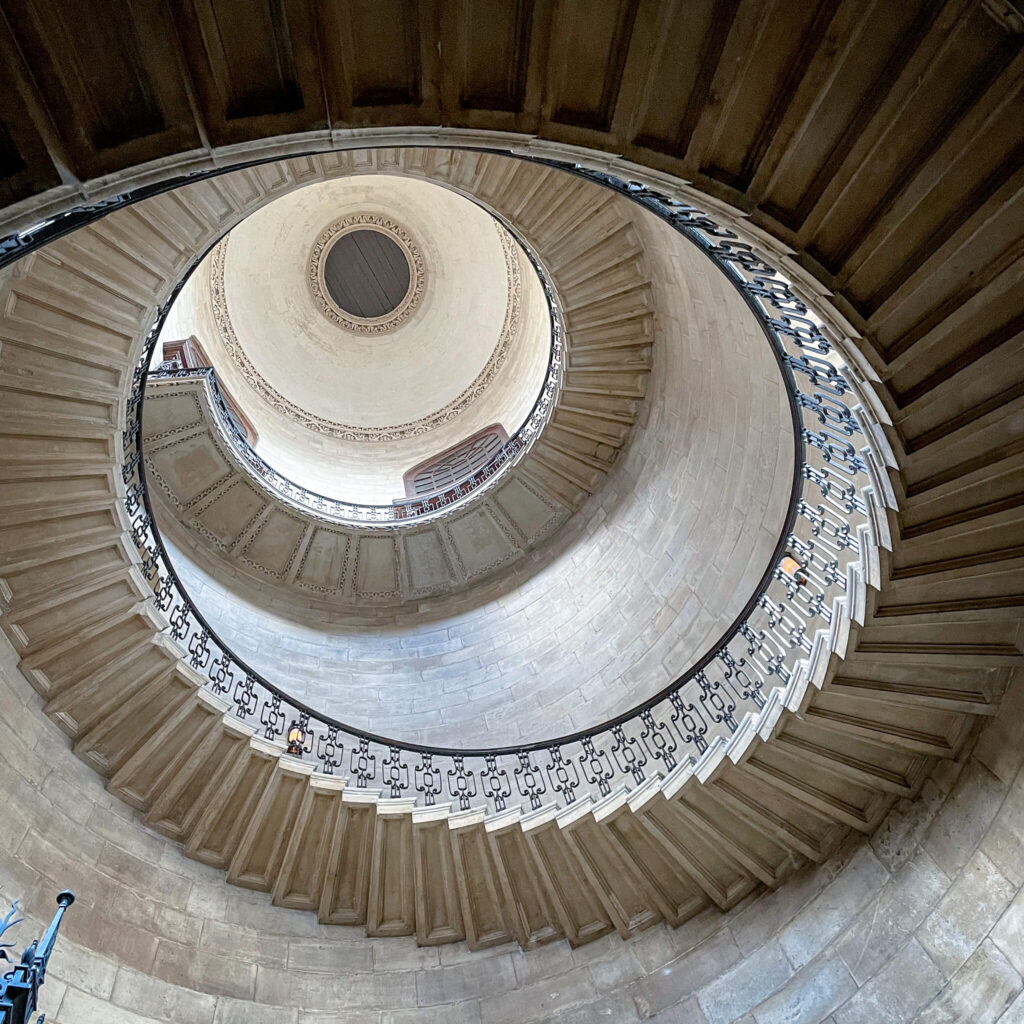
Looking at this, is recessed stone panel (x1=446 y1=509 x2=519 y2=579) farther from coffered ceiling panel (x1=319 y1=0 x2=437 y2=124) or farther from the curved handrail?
coffered ceiling panel (x1=319 y1=0 x2=437 y2=124)

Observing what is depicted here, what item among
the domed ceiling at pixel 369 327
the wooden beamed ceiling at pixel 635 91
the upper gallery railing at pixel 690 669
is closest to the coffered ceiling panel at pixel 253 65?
the wooden beamed ceiling at pixel 635 91

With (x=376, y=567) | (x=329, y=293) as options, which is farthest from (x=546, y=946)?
(x=329, y=293)

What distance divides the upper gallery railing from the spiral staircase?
55cm

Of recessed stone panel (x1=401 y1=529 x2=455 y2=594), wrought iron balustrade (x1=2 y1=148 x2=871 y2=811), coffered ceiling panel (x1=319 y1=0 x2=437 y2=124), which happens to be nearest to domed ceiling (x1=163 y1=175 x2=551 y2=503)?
recessed stone panel (x1=401 y1=529 x2=455 y2=594)

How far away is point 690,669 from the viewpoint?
6785 mm

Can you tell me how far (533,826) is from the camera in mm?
5926

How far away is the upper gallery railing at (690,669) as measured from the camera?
18.4ft

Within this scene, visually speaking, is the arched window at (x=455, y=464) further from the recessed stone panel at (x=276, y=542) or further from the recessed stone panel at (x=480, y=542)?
the recessed stone panel at (x=276, y=542)

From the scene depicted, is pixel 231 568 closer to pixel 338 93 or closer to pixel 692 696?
pixel 692 696

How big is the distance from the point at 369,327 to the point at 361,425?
2.92m

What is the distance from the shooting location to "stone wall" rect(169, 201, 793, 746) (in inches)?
329

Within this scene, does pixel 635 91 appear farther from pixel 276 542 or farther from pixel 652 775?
pixel 276 542

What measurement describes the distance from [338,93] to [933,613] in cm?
472

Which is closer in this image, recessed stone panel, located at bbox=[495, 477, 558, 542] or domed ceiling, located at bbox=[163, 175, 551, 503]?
recessed stone panel, located at bbox=[495, 477, 558, 542]
